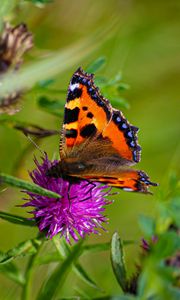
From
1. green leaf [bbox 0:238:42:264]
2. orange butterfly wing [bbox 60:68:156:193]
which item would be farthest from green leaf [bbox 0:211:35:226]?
orange butterfly wing [bbox 60:68:156:193]

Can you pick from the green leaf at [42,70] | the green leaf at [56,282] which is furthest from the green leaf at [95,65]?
the green leaf at [56,282]

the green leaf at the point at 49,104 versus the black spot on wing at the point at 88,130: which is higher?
the green leaf at the point at 49,104

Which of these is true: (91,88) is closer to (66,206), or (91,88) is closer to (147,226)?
(66,206)

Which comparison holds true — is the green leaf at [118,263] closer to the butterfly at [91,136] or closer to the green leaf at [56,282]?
the green leaf at [56,282]

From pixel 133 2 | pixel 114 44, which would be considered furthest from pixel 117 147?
pixel 133 2

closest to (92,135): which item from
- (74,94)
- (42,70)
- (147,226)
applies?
(74,94)

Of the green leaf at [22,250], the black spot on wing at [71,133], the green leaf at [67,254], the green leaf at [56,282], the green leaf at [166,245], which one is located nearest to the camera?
the green leaf at [166,245]

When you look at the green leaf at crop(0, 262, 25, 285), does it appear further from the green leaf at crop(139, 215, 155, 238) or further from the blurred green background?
the green leaf at crop(139, 215, 155, 238)
